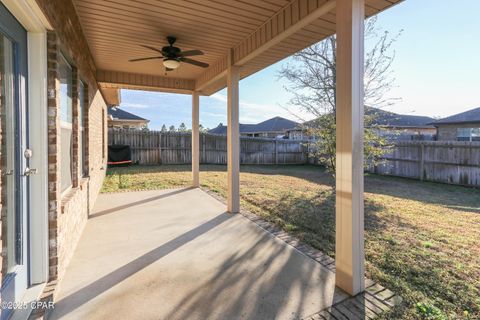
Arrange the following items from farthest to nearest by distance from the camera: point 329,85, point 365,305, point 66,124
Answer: point 329,85 → point 66,124 → point 365,305

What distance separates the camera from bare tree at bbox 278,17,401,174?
585 centimetres

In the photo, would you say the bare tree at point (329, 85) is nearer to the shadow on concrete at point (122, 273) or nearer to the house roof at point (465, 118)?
the shadow on concrete at point (122, 273)

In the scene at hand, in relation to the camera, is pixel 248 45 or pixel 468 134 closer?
pixel 248 45

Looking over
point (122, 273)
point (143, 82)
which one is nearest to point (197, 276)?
point (122, 273)

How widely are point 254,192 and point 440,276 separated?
4.13 m

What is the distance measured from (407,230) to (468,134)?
506 inches

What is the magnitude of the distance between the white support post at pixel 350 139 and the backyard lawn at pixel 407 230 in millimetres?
434

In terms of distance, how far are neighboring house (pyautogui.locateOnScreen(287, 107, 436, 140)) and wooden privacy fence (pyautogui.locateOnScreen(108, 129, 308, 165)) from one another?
4.61 ft

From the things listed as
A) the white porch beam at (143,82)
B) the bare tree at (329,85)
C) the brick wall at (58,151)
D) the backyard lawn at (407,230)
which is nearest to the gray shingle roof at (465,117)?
the backyard lawn at (407,230)

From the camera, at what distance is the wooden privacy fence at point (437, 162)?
24.4 feet

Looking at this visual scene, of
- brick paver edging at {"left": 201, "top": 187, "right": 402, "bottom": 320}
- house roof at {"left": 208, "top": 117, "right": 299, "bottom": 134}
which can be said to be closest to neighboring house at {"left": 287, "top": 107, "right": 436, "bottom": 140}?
house roof at {"left": 208, "top": 117, "right": 299, "bottom": 134}

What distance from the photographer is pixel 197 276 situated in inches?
93.6

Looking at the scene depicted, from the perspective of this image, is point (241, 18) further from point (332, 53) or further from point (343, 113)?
point (332, 53)

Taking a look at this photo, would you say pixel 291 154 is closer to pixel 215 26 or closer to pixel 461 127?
pixel 461 127
